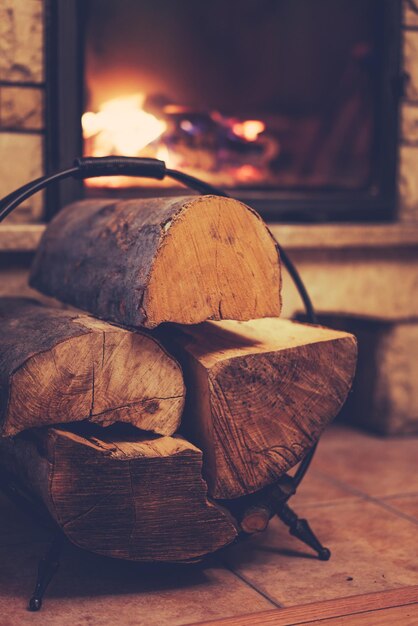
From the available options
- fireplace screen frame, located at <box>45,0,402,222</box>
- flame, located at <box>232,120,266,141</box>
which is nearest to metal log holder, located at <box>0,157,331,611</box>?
fireplace screen frame, located at <box>45,0,402,222</box>

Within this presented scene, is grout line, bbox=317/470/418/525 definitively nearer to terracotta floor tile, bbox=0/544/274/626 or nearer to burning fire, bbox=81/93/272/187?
terracotta floor tile, bbox=0/544/274/626

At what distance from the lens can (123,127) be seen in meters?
2.94

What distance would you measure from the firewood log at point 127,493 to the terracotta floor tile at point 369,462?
867mm

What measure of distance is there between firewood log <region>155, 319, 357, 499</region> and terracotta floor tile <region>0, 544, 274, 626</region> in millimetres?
213

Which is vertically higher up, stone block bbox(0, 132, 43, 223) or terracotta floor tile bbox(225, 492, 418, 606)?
stone block bbox(0, 132, 43, 223)

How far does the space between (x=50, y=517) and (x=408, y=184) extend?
6.45 ft

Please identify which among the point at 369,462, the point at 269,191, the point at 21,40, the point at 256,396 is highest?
the point at 21,40

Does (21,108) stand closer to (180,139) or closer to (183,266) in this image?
(180,139)

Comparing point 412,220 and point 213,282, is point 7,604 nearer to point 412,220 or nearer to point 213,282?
point 213,282

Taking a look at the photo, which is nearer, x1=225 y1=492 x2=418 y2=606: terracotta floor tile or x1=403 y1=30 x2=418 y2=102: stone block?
x1=225 y1=492 x2=418 y2=606: terracotta floor tile

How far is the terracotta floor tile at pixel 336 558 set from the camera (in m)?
1.86

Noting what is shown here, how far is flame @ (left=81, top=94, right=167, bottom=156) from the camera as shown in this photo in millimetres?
2893

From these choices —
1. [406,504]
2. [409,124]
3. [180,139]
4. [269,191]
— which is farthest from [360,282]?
[406,504]

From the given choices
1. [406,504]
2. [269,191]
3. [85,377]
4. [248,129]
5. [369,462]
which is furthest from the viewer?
[248,129]
